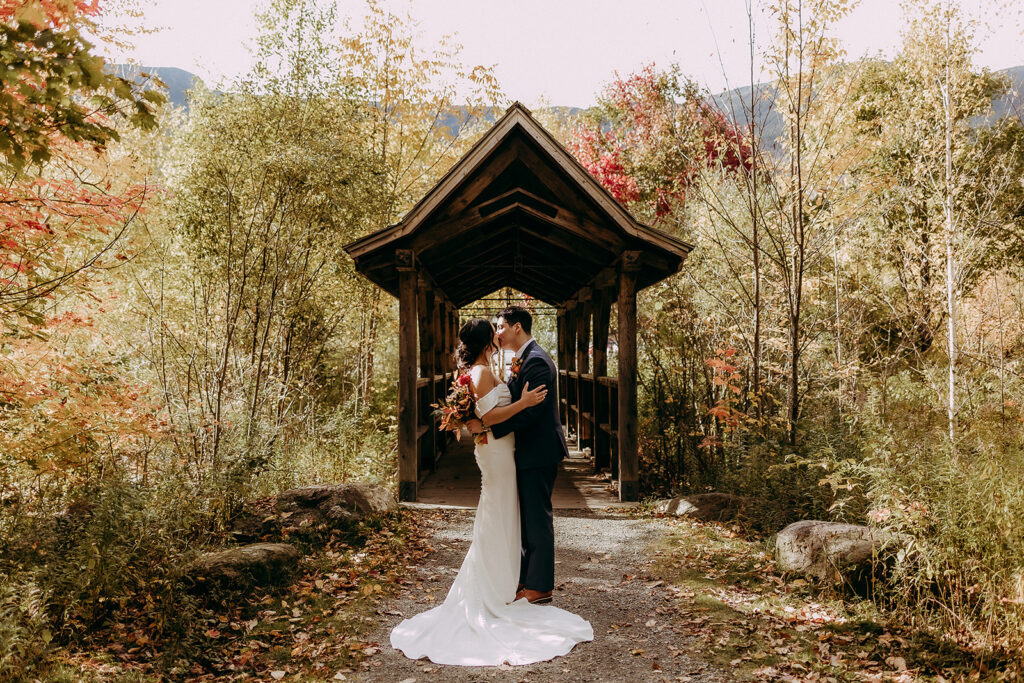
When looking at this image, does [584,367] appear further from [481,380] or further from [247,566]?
[247,566]

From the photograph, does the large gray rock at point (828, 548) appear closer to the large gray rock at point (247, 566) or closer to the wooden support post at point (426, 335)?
the large gray rock at point (247, 566)

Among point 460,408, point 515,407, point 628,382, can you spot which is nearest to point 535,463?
point 515,407

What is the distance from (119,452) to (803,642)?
6.18 m

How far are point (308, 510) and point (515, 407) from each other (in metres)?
3.07

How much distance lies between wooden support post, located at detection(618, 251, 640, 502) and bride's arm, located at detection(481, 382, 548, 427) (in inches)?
143

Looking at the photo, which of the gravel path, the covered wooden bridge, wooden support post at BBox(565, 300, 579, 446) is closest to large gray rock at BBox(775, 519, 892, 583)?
the gravel path

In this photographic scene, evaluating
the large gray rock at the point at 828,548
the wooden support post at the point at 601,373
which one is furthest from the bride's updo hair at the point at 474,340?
the wooden support post at the point at 601,373

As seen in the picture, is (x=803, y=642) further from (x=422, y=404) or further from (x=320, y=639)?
(x=422, y=404)

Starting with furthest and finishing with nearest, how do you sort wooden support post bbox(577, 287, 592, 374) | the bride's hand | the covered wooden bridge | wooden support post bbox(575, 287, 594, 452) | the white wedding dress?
wooden support post bbox(575, 287, 594, 452), wooden support post bbox(577, 287, 592, 374), the covered wooden bridge, the bride's hand, the white wedding dress

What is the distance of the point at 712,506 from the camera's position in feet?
25.1

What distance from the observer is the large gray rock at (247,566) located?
5035 millimetres

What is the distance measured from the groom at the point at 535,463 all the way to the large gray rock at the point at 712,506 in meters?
3.04

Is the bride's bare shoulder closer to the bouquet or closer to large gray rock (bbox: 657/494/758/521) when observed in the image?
the bouquet

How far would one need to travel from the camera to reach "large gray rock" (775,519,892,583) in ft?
16.4
